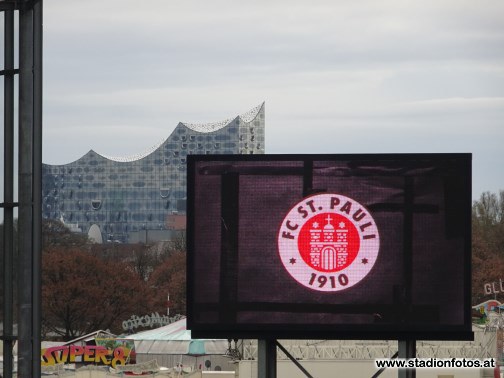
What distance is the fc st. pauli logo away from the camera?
1388 cm

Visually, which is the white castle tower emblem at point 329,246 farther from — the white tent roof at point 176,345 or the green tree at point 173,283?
the green tree at point 173,283

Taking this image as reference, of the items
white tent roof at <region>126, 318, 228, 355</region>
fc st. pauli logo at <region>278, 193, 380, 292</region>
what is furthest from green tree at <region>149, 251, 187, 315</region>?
fc st. pauli logo at <region>278, 193, 380, 292</region>

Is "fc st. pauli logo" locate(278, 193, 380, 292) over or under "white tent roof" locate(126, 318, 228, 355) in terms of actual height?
over

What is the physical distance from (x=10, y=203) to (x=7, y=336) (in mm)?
1368

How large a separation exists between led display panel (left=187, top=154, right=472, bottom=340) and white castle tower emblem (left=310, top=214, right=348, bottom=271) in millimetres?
14

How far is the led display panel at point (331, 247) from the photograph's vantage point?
13.9 m

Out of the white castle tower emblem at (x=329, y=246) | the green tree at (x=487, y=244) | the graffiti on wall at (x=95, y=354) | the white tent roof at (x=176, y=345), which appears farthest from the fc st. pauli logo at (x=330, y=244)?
the green tree at (x=487, y=244)

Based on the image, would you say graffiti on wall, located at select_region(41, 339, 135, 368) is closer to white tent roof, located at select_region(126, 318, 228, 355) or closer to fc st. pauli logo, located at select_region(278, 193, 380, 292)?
white tent roof, located at select_region(126, 318, 228, 355)

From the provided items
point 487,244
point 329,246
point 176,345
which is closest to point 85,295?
point 176,345

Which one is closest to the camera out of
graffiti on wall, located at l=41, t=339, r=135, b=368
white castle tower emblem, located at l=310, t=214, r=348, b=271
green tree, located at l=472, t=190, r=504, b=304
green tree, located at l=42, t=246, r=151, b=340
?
white castle tower emblem, located at l=310, t=214, r=348, b=271

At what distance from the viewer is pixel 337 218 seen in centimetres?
1395

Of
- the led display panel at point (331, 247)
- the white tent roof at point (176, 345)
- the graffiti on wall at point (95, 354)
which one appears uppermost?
the led display panel at point (331, 247)

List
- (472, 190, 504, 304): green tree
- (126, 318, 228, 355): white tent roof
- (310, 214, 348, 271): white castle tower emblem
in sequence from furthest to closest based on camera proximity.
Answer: (472, 190, 504, 304): green tree < (126, 318, 228, 355): white tent roof < (310, 214, 348, 271): white castle tower emblem

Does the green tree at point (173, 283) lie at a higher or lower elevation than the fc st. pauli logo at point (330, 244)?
lower
